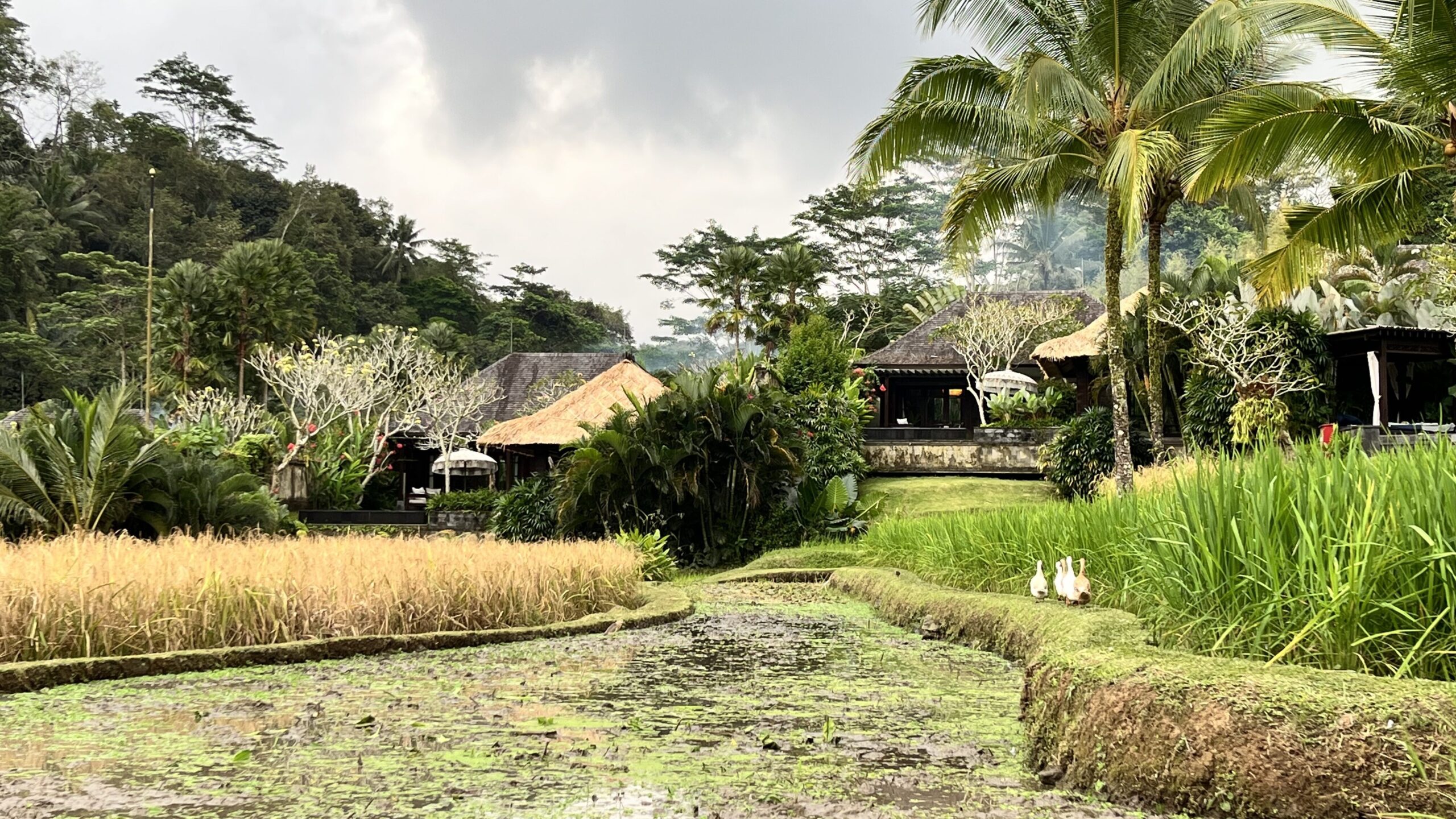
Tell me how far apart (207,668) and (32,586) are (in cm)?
117

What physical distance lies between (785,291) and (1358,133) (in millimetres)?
24591

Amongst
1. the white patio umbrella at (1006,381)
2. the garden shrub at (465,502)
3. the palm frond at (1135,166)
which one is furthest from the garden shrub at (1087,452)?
the garden shrub at (465,502)

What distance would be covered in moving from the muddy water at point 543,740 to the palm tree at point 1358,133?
740 centimetres

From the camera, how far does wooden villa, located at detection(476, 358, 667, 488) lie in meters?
21.2

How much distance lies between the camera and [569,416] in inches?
858

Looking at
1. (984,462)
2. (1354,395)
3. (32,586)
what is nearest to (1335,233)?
(1354,395)

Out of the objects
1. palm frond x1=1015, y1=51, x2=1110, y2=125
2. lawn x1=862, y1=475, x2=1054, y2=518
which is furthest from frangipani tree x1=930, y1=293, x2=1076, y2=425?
palm frond x1=1015, y1=51, x2=1110, y2=125

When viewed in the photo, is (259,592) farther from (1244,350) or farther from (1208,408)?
(1208,408)

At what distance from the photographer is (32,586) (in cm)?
654

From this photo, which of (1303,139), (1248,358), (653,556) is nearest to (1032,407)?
(1248,358)

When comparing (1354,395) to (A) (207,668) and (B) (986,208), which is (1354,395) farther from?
(A) (207,668)

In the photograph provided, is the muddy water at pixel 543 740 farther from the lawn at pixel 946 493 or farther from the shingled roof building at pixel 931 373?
the shingled roof building at pixel 931 373

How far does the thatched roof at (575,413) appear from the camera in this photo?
21.2m

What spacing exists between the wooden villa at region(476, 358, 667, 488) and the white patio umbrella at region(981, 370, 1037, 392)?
29.2 ft
